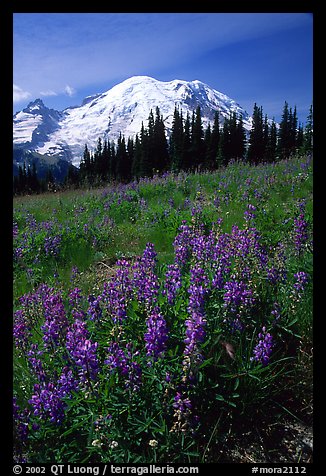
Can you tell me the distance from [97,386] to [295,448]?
130 cm

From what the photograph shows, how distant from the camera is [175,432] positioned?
6.07 ft

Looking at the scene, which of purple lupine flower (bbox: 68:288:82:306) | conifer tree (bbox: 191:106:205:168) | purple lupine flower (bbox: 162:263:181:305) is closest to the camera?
purple lupine flower (bbox: 162:263:181:305)

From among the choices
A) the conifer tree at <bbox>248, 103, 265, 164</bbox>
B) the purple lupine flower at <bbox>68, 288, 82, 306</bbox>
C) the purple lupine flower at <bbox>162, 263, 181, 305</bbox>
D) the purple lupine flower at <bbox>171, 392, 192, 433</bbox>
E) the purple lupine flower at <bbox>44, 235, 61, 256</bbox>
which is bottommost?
the purple lupine flower at <bbox>171, 392, 192, 433</bbox>

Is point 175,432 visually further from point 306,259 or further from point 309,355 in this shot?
point 306,259

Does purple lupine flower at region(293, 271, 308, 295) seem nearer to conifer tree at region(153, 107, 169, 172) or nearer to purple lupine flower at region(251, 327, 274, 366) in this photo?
purple lupine flower at region(251, 327, 274, 366)

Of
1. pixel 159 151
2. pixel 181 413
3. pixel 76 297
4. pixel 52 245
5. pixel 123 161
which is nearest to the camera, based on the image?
pixel 181 413

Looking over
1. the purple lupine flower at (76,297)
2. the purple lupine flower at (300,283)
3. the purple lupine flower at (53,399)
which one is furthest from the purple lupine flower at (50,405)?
the purple lupine flower at (300,283)

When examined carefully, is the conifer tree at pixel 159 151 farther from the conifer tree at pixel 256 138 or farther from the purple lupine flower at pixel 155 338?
the purple lupine flower at pixel 155 338

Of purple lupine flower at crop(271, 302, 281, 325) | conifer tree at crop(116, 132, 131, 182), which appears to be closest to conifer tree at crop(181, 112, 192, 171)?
conifer tree at crop(116, 132, 131, 182)

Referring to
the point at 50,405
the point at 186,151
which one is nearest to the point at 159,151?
the point at 186,151

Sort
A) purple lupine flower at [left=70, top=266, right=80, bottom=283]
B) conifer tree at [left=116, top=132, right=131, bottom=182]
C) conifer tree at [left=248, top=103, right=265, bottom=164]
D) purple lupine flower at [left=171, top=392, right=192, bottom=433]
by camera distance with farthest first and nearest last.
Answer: conifer tree at [left=116, top=132, right=131, bottom=182]
conifer tree at [left=248, top=103, right=265, bottom=164]
purple lupine flower at [left=70, top=266, right=80, bottom=283]
purple lupine flower at [left=171, top=392, right=192, bottom=433]

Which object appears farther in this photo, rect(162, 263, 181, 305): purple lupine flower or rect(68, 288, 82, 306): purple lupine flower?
rect(68, 288, 82, 306): purple lupine flower

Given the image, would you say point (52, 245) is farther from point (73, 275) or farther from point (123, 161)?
point (123, 161)
